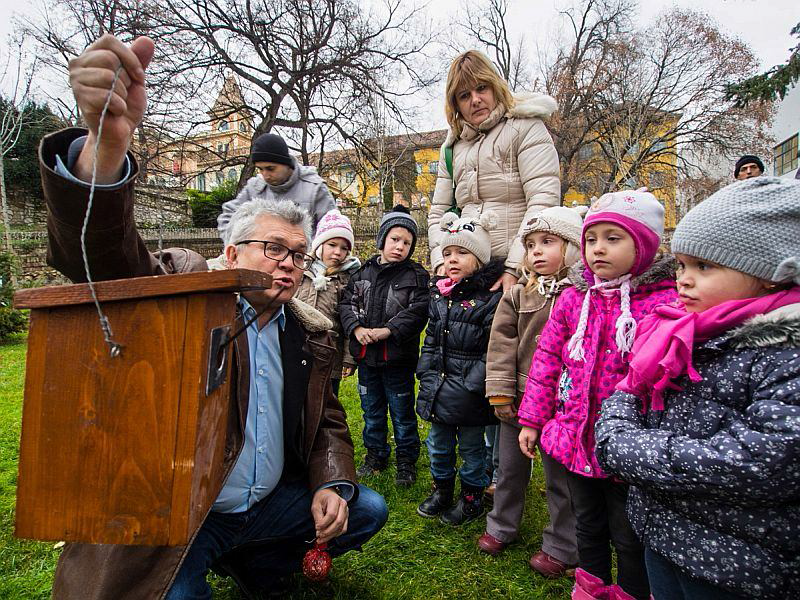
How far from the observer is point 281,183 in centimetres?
430

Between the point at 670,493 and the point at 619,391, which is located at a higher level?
the point at 619,391

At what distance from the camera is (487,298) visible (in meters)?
3.04

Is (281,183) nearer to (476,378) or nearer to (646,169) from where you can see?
(476,378)

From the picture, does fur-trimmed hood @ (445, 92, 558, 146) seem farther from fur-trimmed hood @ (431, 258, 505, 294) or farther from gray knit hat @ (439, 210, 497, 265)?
fur-trimmed hood @ (431, 258, 505, 294)

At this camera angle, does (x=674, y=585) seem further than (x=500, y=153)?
No

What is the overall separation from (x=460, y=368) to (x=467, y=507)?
89 cm

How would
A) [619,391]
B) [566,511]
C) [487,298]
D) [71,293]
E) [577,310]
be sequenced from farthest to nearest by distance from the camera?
[487,298] → [566,511] → [577,310] → [619,391] → [71,293]

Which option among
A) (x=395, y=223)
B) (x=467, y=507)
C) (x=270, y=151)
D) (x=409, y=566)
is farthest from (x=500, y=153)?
(x=409, y=566)

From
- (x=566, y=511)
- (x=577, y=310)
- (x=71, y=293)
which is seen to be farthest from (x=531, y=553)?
(x=71, y=293)

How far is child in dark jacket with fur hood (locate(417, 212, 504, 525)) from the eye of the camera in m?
3.01

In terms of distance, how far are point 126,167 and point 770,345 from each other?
1.85 meters

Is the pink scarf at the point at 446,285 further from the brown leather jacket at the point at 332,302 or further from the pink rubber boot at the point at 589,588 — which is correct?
the pink rubber boot at the point at 589,588

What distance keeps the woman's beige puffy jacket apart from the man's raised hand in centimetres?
213

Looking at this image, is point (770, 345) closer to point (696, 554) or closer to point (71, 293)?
point (696, 554)
